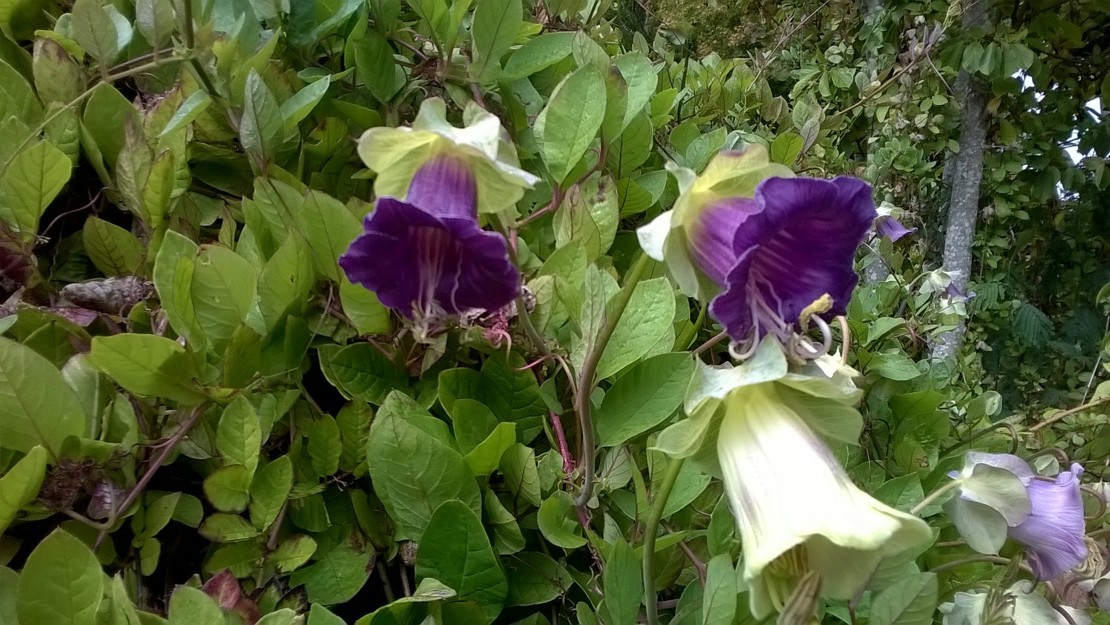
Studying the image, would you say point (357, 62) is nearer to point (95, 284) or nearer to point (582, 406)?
point (95, 284)

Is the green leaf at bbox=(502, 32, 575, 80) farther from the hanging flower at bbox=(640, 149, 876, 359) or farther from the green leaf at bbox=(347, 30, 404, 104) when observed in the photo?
the hanging flower at bbox=(640, 149, 876, 359)

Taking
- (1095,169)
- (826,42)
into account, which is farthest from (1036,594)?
(826,42)

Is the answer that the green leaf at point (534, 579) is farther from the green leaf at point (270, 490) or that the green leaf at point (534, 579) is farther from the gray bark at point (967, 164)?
the gray bark at point (967, 164)

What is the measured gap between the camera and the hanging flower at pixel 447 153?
443mm

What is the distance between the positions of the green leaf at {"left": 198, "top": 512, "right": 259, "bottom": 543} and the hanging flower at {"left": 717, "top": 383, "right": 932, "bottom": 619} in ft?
1.04

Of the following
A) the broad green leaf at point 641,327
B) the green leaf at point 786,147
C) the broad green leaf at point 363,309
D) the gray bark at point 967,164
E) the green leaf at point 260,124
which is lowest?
the gray bark at point 967,164

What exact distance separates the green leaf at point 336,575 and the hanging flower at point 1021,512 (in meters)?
0.44

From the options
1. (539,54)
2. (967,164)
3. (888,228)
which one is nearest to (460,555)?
(539,54)

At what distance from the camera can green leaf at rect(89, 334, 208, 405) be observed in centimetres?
44

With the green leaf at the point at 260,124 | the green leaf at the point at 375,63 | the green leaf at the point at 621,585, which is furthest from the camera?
the green leaf at the point at 375,63

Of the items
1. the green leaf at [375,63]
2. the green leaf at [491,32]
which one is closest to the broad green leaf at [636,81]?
the green leaf at [491,32]

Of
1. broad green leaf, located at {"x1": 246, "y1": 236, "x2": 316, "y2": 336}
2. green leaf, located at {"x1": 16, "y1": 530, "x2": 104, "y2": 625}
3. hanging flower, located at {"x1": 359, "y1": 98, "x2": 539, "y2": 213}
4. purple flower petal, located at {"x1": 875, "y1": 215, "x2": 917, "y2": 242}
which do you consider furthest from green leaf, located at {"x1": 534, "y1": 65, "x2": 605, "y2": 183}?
purple flower petal, located at {"x1": 875, "y1": 215, "x2": 917, "y2": 242}

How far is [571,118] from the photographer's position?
0.58 m

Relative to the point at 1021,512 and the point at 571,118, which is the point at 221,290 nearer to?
the point at 571,118
